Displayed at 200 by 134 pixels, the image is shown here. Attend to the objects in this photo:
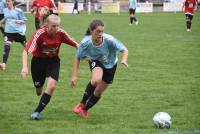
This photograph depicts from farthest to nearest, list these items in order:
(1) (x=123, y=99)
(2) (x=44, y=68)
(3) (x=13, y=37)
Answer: (3) (x=13, y=37)
(1) (x=123, y=99)
(2) (x=44, y=68)

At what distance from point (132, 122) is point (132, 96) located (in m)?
2.64

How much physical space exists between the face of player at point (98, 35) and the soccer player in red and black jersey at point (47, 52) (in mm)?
552

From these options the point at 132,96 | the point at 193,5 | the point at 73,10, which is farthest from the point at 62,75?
the point at 73,10

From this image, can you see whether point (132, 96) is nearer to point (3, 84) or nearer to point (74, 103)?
point (74, 103)

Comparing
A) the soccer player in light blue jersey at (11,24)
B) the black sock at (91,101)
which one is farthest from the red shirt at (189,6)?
the black sock at (91,101)

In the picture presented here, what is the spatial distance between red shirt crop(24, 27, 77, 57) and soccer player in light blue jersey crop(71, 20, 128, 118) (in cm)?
40

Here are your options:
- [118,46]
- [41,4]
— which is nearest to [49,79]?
[118,46]

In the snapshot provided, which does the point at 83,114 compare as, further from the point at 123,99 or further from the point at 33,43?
the point at 123,99

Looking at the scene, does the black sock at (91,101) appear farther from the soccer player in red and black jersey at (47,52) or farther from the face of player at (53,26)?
the face of player at (53,26)

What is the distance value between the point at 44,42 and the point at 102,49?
946 millimetres

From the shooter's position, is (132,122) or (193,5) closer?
(132,122)

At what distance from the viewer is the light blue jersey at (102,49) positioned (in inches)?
374

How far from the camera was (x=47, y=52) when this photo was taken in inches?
384

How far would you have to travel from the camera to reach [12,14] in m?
16.1
